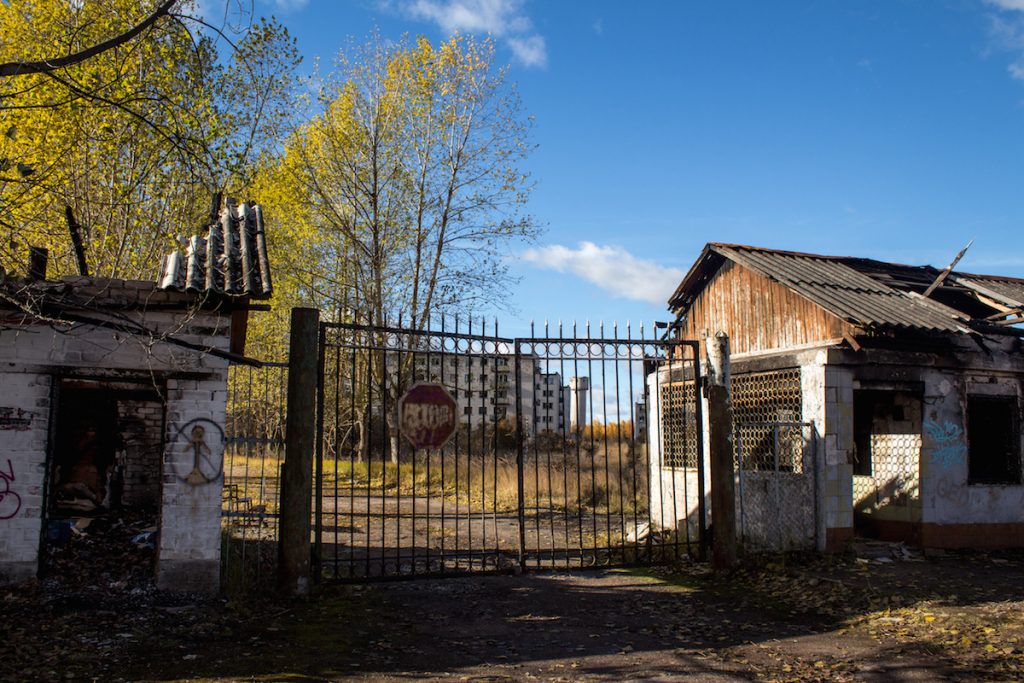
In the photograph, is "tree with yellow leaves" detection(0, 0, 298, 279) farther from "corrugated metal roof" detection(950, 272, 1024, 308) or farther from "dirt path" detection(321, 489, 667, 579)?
"corrugated metal roof" detection(950, 272, 1024, 308)

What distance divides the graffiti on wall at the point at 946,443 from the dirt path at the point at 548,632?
2.59 m

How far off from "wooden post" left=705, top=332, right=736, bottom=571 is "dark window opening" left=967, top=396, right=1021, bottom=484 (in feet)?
17.9

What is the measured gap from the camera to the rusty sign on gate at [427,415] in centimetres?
866

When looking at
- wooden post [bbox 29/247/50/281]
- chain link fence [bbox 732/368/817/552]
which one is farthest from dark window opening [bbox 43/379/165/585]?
chain link fence [bbox 732/368/817/552]

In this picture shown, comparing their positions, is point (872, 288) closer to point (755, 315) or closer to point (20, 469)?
point (755, 315)

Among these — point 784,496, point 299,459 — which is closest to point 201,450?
point 299,459

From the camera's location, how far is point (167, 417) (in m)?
7.54

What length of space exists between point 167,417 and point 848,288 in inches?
423

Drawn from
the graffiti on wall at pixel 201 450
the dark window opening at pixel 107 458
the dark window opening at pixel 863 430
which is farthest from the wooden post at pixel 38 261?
the dark window opening at pixel 863 430

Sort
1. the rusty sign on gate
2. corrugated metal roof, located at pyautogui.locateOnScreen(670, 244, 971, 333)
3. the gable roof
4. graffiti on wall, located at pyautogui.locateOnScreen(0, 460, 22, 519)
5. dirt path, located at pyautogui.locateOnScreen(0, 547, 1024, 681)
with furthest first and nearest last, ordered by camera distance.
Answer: the gable roof < corrugated metal roof, located at pyautogui.locateOnScreen(670, 244, 971, 333) < the rusty sign on gate < graffiti on wall, located at pyautogui.locateOnScreen(0, 460, 22, 519) < dirt path, located at pyautogui.locateOnScreen(0, 547, 1024, 681)

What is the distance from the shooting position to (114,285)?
7477 mm

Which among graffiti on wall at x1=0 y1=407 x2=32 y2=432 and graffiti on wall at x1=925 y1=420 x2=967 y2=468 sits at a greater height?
graffiti on wall at x1=0 y1=407 x2=32 y2=432

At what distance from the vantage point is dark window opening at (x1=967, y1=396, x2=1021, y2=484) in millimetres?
12539

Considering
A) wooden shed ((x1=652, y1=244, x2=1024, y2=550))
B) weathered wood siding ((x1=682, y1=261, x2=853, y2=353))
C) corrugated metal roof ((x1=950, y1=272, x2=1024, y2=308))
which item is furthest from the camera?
corrugated metal roof ((x1=950, y1=272, x2=1024, y2=308))
